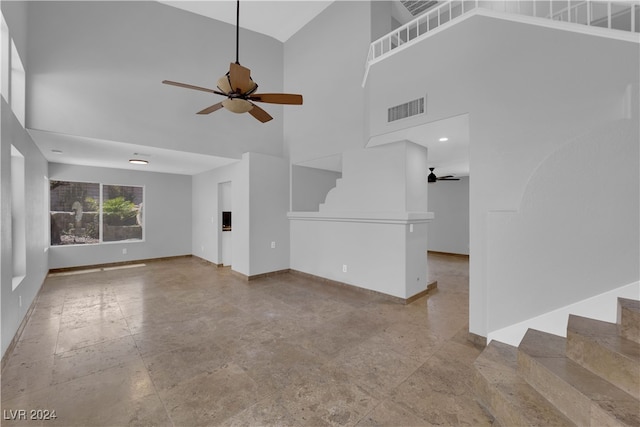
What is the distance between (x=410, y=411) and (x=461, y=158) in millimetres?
4639

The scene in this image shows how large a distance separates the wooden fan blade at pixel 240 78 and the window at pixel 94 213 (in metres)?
6.02

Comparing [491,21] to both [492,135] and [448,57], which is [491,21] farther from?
[492,135]

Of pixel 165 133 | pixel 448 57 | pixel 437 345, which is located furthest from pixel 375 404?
pixel 165 133

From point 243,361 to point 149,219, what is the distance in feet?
20.5

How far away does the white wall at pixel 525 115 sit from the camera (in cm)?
209

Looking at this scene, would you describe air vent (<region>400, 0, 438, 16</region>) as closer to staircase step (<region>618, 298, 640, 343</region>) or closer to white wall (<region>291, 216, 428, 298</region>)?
white wall (<region>291, 216, 428, 298</region>)

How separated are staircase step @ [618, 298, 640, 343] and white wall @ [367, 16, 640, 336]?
312mm

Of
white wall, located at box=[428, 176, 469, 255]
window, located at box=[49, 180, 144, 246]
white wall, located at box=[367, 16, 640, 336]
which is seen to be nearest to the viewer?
white wall, located at box=[367, 16, 640, 336]

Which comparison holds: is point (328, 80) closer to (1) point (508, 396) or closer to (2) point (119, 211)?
(1) point (508, 396)

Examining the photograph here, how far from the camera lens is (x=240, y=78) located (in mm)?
2582

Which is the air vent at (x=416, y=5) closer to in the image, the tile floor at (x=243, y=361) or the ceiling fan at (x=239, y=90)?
the ceiling fan at (x=239, y=90)

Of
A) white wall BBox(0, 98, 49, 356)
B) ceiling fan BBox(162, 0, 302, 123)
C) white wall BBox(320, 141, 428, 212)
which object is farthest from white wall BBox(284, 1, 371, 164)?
white wall BBox(0, 98, 49, 356)

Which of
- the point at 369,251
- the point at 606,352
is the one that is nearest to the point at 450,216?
the point at 369,251

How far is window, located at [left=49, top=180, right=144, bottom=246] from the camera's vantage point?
5977 mm
